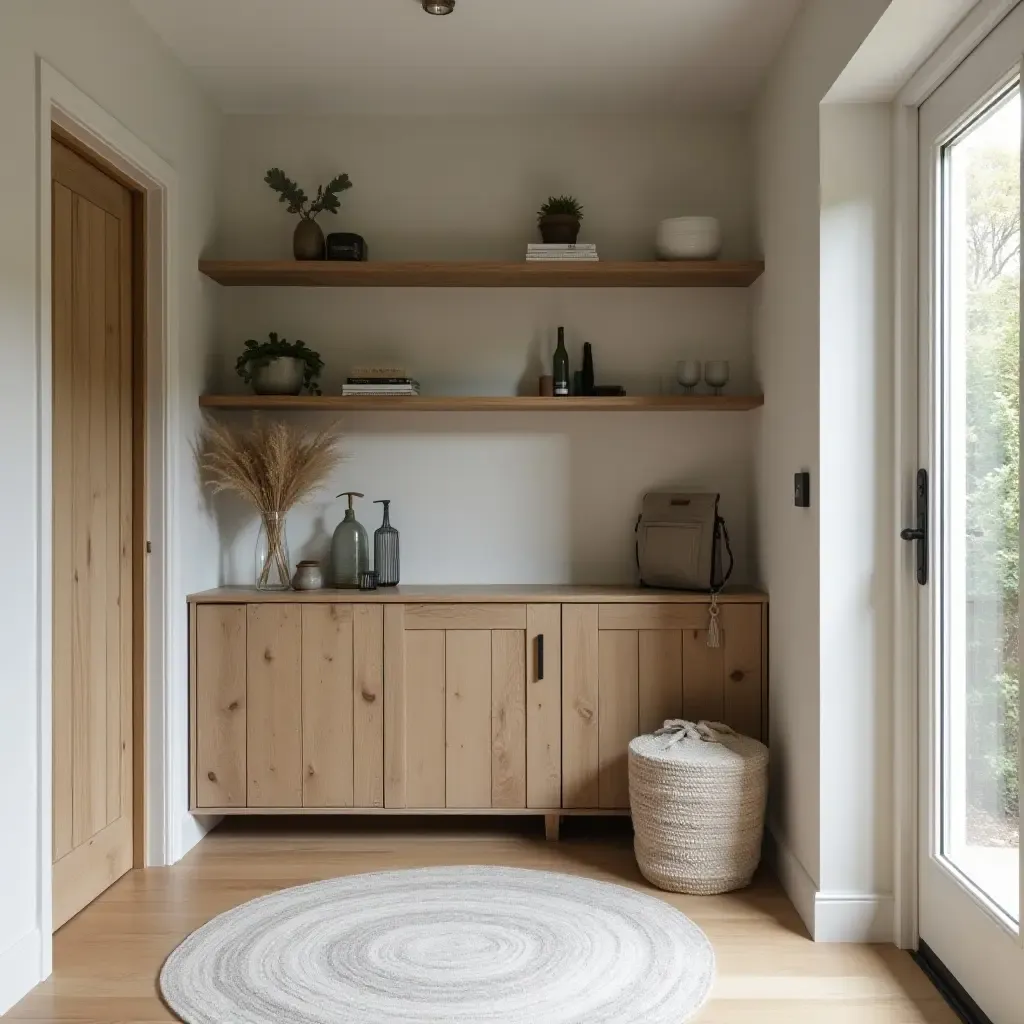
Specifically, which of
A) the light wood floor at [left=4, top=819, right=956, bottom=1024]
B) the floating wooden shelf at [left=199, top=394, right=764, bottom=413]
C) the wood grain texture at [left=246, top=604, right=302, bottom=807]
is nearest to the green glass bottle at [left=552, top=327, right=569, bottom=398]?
the floating wooden shelf at [left=199, top=394, right=764, bottom=413]

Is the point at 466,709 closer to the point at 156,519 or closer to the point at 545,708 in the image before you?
the point at 545,708

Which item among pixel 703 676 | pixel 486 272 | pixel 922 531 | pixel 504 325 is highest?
pixel 486 272

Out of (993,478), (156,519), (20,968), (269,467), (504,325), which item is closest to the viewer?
(993,478)

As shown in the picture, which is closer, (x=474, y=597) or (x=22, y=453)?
(x=22, y=453)

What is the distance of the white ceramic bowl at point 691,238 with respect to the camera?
3453 mm

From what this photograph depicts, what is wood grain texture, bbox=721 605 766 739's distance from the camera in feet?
10.8

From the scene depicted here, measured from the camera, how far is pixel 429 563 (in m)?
3.73

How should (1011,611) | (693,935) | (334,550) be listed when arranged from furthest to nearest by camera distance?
(334,550), (693,935), (1011,611)

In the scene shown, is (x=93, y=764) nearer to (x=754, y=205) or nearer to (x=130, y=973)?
(x=130, y=973)

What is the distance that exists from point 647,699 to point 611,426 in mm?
1016

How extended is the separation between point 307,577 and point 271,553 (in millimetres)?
186

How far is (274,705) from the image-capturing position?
130 inches

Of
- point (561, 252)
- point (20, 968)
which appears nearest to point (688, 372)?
point (561, 252)

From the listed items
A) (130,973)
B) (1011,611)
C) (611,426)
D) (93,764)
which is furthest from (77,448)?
(1011,611)
